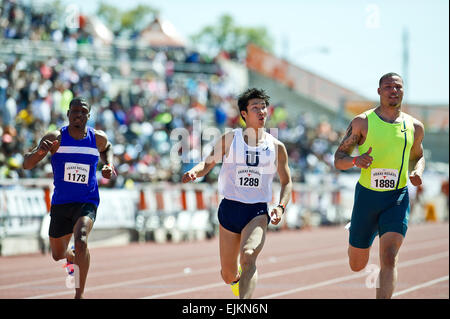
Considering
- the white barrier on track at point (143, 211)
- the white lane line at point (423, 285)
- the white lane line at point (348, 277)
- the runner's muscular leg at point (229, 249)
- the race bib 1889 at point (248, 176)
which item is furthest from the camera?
the white barrier on track at point (143, 211)

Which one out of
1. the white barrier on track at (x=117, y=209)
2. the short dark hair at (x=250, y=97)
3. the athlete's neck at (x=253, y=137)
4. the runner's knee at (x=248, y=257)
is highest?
the short dark hair at (x=250, y=97)

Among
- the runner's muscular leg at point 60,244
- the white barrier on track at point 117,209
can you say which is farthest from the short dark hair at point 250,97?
the white barrier on track at point 117,209

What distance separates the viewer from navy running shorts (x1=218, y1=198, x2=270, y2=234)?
8797 mm

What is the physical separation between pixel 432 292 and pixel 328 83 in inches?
1187

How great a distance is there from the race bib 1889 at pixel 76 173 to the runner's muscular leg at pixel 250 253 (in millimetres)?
1825

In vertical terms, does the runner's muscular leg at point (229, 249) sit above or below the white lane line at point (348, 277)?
above

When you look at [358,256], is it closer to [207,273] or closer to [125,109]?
[207,273]

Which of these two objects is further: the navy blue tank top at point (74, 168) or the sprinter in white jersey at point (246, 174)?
the navy blue tank top at point (74, 168)

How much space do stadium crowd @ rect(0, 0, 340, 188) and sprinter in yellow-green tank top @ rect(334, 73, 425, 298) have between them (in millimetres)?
11024

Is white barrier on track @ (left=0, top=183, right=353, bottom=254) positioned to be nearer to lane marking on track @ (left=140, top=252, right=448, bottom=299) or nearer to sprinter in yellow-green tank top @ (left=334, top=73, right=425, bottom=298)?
lane marking on track @ (left=140, top=252, right=448, bottom=299)

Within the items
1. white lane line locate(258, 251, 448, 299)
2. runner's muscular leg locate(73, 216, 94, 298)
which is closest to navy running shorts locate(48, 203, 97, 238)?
runner's muscular leg locate(73, 216, 94, 298)

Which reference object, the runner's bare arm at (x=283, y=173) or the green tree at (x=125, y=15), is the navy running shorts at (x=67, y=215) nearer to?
the runner's bare arm at (x=283, y=173)

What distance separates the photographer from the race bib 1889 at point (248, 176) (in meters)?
8.78

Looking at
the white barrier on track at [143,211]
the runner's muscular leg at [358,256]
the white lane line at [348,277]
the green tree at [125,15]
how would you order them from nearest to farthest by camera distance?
the runner's muscular leg at [358,256] < the white lane line at [348,277] < the white barrier on track at [143,211] < the green tree at [125,15]
